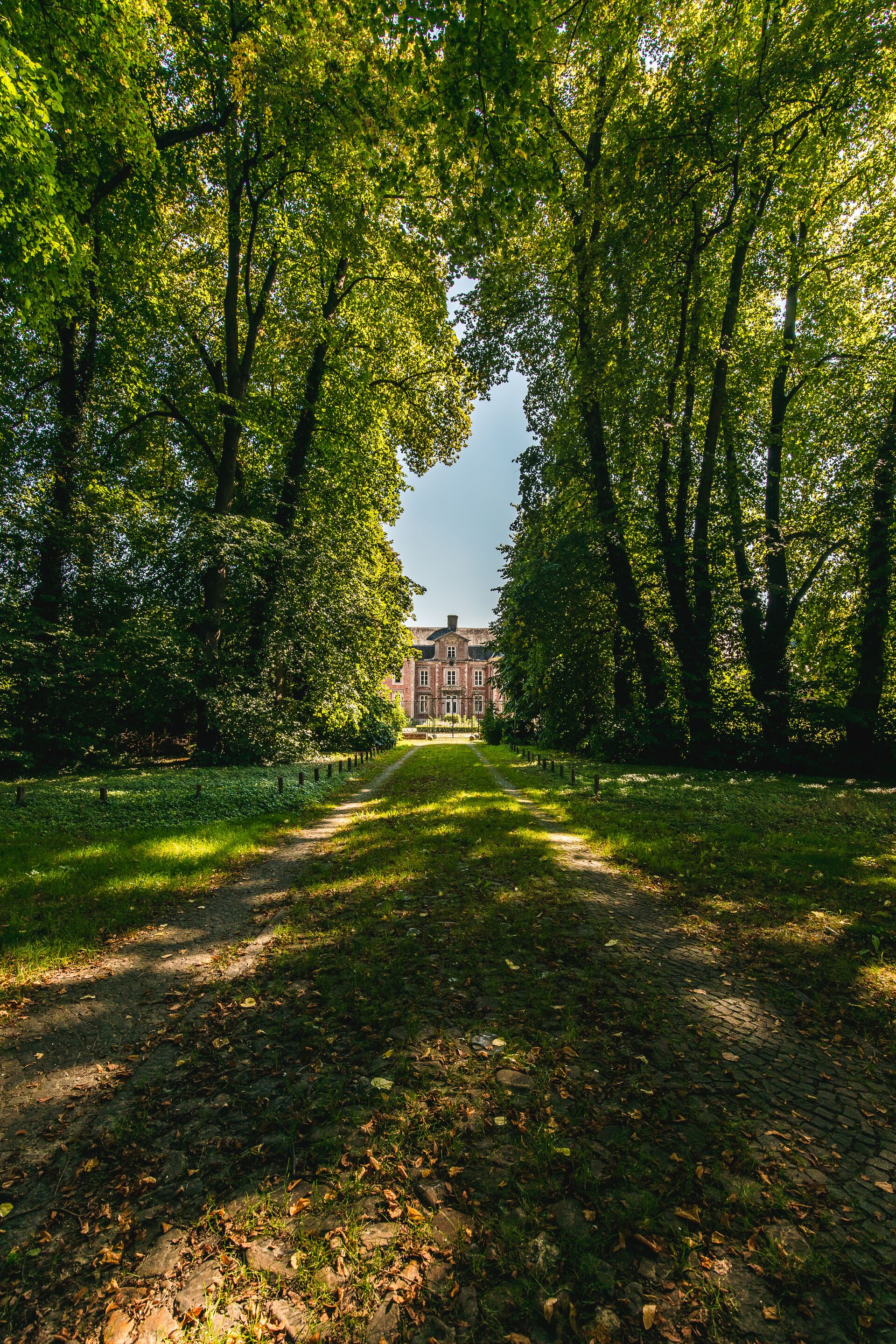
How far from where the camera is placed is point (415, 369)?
63.4 ft

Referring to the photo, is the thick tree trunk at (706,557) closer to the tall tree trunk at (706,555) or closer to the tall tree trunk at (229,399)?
the tall tree trunk at (706,555)

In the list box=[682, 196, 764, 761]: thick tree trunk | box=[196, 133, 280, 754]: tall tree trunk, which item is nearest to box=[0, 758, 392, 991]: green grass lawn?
box=[196, 133, 280, 754]: tall tree trunk

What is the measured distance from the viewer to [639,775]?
14008 mm

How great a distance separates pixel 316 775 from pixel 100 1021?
9.99 m

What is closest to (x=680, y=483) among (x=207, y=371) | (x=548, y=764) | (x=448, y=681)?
(x=548, y=764)

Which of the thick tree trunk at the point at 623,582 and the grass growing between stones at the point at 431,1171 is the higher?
the thick tree trunk at the point at 623,582

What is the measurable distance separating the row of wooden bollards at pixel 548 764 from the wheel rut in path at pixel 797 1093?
7.89 m

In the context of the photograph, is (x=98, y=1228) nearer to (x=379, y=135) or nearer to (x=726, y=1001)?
(x=726, y=1001)

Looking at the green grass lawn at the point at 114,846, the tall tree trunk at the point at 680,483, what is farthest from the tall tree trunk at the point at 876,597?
the green grass lawn at the point at 114,846

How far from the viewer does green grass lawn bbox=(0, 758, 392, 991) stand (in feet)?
14.8

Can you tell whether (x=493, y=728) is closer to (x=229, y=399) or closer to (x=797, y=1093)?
(x=229, y=399)

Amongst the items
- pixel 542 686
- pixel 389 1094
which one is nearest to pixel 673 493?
pixel 542 686

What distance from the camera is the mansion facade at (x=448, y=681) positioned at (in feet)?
224

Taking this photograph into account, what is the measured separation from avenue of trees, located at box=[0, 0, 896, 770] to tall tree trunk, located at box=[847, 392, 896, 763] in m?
0.09
